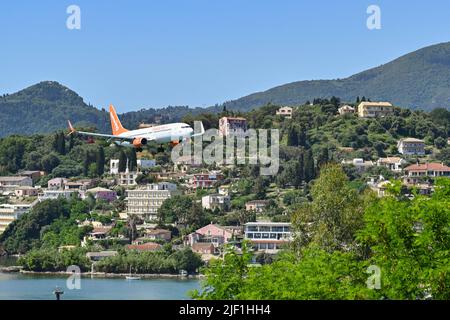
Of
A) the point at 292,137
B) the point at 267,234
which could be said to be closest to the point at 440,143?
the point at 292,137

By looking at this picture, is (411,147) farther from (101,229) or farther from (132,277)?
(132,277)

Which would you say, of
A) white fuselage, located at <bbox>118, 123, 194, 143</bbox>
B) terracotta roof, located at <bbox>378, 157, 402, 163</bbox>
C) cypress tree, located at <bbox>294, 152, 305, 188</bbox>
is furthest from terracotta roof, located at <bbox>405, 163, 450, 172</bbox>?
white fuselage, located at <bbox>118, 123, 194, 143</bbox>

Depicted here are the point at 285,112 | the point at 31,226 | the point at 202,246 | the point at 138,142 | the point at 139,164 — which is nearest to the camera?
the point at 138,142

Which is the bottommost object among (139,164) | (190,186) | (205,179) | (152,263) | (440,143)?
(152,263)

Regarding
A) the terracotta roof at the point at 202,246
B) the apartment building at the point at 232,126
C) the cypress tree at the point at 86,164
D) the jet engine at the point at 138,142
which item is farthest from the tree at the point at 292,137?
the jet engine at the point at 138,142

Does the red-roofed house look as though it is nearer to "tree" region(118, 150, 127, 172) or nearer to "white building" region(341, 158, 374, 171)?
"white building" region(341, 158, 374, 171)
